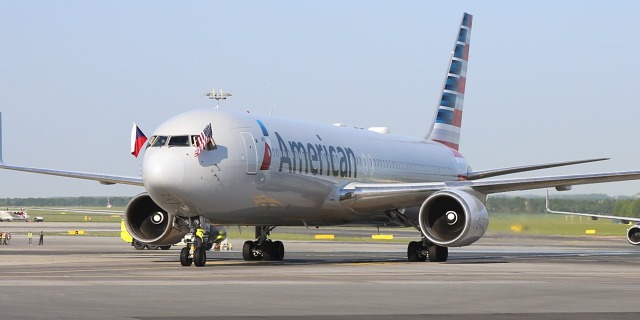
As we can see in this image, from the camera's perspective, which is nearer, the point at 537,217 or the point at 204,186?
the point at 204,186

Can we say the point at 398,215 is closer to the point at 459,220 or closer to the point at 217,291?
the point at 459,220

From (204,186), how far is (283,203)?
11.2 ft

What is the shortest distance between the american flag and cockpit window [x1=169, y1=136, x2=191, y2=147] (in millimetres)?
255

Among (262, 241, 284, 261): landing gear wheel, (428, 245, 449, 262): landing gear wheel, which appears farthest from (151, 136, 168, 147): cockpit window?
(428, 245, 449, 262): landing gear wheel

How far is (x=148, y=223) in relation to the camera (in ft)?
102

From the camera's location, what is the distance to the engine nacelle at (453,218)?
29484mm

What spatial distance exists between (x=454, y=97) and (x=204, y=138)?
756 inches

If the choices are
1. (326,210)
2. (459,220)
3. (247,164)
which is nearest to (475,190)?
(459,220)

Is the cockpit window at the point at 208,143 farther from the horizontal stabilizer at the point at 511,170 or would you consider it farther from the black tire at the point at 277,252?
the horizontal stabilizer at the point at 511,170

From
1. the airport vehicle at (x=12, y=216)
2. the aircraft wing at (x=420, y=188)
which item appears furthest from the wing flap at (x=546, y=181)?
the airport vehicle at (x=12, y=216)

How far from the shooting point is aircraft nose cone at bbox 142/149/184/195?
25.9 m

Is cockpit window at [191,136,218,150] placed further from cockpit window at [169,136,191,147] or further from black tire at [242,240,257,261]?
black tire at [242,240,257,261]

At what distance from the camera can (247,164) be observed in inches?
1081

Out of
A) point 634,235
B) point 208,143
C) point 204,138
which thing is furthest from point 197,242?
point 634,235
